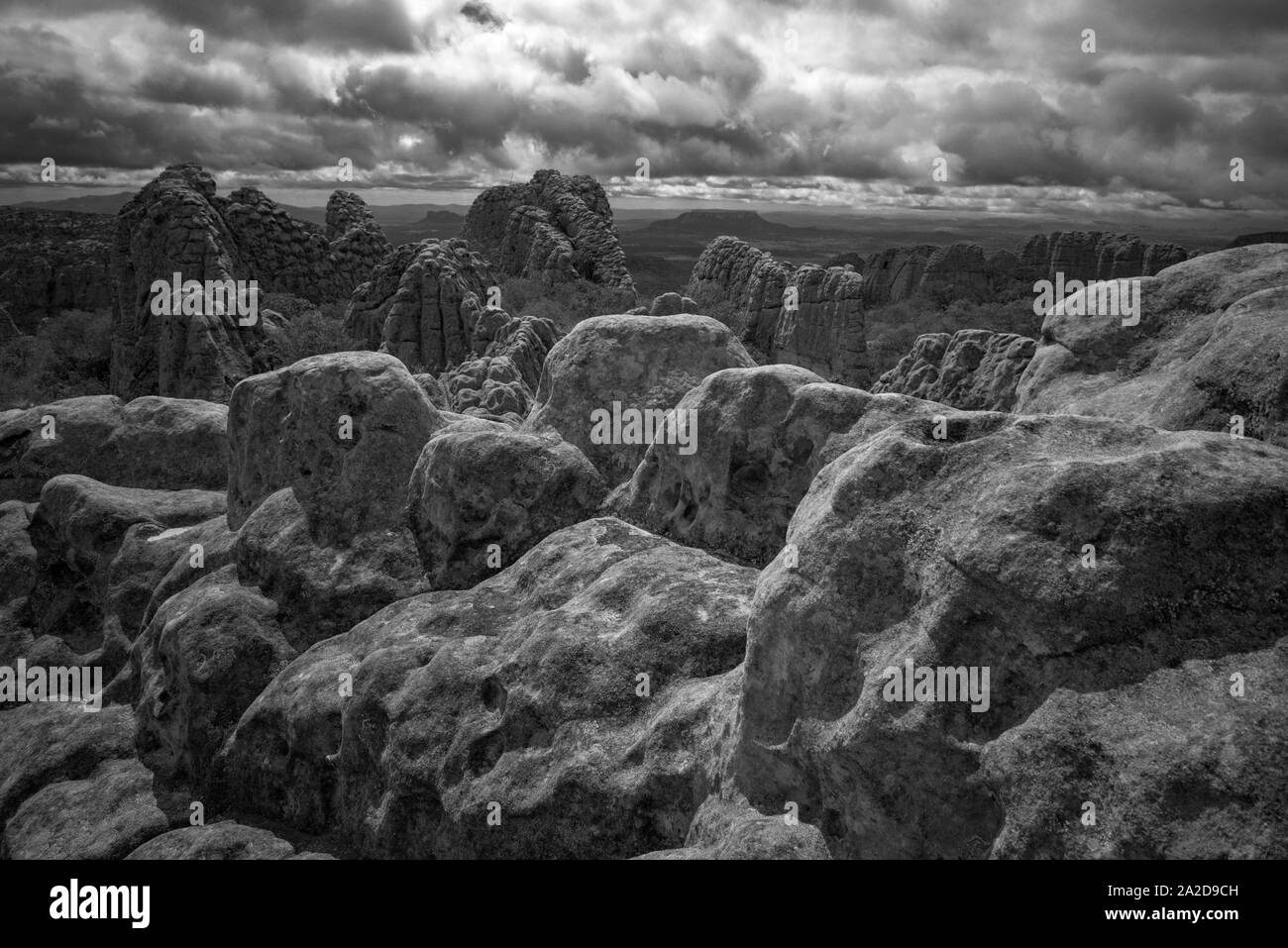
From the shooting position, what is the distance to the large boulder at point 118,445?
79.7ft

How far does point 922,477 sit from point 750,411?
5103 millimetres

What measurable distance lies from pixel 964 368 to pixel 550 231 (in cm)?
6669

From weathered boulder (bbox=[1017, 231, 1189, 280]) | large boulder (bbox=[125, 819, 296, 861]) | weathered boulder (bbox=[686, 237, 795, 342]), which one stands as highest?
weathered boulder (bbox=[1017, 231, 1189, 280])

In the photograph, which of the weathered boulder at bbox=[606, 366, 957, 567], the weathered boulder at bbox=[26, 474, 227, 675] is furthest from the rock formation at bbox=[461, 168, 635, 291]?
the weathered boulder at bbox=[606, 366, 957, 567]

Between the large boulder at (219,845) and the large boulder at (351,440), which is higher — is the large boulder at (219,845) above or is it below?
below

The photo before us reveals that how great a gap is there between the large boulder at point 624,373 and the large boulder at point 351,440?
7.96 feet

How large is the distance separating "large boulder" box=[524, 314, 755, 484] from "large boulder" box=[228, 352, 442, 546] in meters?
2.42

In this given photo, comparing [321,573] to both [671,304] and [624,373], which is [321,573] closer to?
[624,373]

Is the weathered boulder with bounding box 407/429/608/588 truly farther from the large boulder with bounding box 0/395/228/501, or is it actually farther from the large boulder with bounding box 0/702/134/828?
the large boulder with bounding box 0/395/228/501

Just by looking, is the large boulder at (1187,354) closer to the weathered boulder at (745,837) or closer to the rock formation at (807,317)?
the weathered boulder at (745,837)

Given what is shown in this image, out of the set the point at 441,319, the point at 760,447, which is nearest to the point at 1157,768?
the point at 760,447

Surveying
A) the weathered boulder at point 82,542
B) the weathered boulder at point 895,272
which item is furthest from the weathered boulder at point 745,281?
the weathered boulder at point 82,542

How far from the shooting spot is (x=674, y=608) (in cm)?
1162

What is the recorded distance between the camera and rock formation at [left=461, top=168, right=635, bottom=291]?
10425 centimetres
